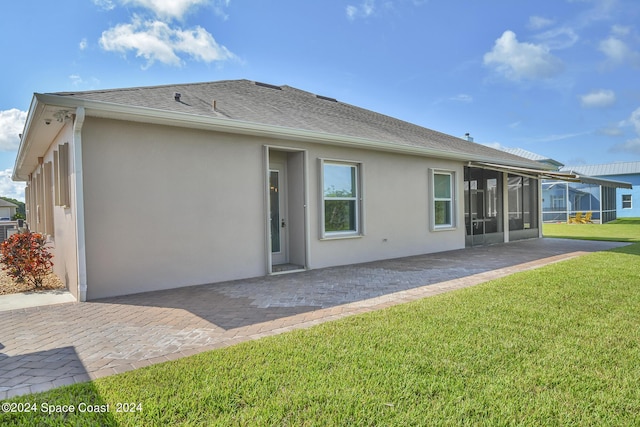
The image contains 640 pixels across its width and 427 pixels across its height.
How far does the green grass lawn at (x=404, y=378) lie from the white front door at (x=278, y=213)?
4672mm

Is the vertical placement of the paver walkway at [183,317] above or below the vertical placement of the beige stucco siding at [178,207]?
below

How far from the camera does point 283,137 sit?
329 inches

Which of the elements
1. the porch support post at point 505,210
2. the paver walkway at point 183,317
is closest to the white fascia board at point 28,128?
the paver walkway at point 183,317

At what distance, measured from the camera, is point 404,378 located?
312 centimetres

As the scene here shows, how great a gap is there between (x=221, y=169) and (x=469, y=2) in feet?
34.3

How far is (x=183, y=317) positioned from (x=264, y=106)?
20.6 ft

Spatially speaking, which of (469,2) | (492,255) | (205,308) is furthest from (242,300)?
(469,2)

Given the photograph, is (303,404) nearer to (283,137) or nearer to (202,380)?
(202,380)

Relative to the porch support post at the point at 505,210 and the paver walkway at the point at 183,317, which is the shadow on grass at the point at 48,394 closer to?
the paver walkway at the point at 183,317

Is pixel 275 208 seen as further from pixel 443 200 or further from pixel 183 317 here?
pixel 443 200

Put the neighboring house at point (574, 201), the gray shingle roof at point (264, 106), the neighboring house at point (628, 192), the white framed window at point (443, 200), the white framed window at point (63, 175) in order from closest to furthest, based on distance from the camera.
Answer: the white framed window at point (63, 175) → the gray shingle roof at point (264, 106) → the white framed window at point (443, 200) → the neighboring house at point (574, 201) → the neighboring house at point (628, 192)

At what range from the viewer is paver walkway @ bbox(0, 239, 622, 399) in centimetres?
363

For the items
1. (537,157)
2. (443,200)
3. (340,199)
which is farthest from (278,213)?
(537,157)

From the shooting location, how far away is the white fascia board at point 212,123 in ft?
19.1
